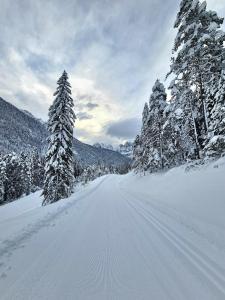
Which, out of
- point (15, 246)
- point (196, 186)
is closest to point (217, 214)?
point (196, 186)

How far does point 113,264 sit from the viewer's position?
16.0 ft

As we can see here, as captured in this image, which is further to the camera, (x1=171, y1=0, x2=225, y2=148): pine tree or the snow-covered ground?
(x1=171, y1=0, x2=225, y2=148): pine tree

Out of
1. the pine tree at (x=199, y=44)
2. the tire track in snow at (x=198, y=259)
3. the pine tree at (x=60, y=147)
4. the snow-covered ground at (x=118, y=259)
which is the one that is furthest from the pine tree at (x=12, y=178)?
the tire track in snow at (x=198, y=259)

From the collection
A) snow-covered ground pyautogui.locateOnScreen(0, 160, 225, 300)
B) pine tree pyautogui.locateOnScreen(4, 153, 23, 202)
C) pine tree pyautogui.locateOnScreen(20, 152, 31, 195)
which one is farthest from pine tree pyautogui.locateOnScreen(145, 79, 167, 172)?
pine tree pyautogui.locateOnScreen(20, 152, 31, 195)

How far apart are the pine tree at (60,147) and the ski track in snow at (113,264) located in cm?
1576

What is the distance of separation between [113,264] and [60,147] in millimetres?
19859

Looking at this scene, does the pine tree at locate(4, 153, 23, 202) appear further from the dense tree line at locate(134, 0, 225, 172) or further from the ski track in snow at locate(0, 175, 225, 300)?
the ski track in snow at locate(0, 175, 225, 300)

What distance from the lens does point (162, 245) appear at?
599 centimetres

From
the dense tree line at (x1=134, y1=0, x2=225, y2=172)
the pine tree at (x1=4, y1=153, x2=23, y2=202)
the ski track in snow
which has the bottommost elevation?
the ski track in snow

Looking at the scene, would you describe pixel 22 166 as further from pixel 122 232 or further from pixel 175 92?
pixel 122 232

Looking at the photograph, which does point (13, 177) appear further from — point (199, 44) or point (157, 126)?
point (199, 44)

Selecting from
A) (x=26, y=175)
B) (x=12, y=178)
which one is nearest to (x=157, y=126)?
(x=12, y=178)

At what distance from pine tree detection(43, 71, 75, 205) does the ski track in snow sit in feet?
51.7

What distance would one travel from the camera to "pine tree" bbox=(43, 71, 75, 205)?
77.5 feet
